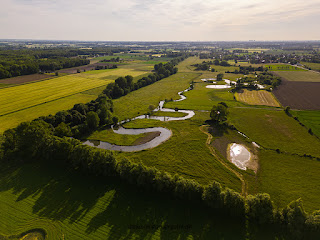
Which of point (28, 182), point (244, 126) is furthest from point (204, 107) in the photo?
point (28, 182)

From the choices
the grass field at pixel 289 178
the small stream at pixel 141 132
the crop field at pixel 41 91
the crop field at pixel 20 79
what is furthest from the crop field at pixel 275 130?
the crop field at pixel 20 79

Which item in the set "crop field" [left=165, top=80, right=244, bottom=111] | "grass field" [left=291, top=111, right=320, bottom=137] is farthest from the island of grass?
"grass field" [left=291, top=111, right=320, bottom=137]

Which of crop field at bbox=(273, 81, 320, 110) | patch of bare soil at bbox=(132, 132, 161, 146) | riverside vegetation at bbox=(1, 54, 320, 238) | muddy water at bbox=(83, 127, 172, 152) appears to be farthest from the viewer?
crop field at bbox=(273, 81, 320, 110)

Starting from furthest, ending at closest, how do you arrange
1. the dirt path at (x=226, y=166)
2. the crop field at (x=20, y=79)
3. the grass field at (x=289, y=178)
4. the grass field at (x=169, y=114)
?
the crop field at (x=20, y=79)
the grass field at (x=169, y=114)
the dirt path at (x=226, y=166)
the grass field at (x=289, y=178)

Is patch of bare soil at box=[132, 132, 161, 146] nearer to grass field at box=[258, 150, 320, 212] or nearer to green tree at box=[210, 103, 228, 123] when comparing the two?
green tree at box=[210, 103, 228, 123]

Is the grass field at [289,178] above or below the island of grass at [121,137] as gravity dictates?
above

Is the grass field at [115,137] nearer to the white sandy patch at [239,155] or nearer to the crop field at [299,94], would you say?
the white sandy patch at [239,155]
